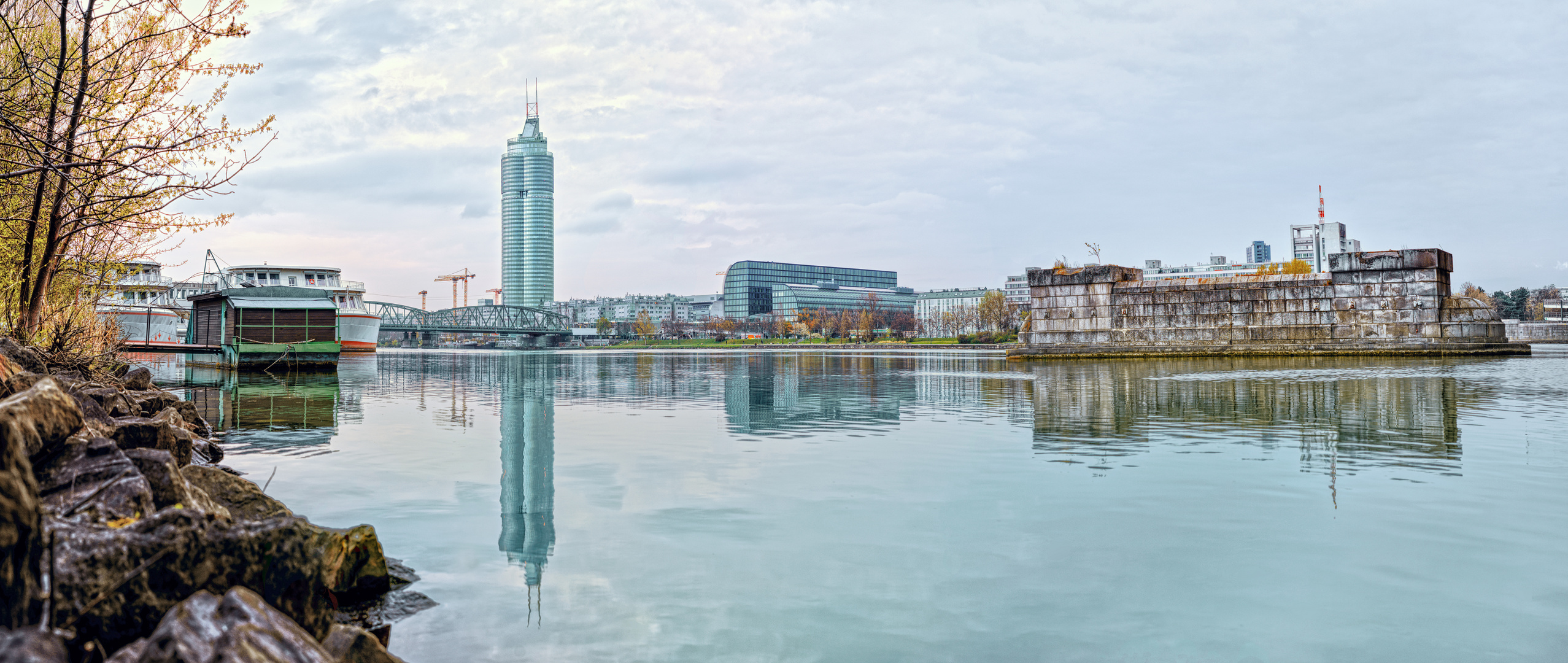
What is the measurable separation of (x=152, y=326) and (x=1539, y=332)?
138551 mm

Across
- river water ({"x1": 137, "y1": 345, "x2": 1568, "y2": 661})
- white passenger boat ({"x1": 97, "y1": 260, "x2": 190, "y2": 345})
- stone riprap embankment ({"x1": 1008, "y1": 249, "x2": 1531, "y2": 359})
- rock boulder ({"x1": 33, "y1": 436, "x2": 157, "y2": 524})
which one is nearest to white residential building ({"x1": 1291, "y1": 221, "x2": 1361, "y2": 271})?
stone riprap embankment ({"x1": 1008, "y1": 249, "x2": 1531, "y2": 359})

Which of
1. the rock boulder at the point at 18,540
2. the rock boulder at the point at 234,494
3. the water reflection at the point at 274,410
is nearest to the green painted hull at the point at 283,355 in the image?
the water reflection at the point at 274,410

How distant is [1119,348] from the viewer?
45969mm

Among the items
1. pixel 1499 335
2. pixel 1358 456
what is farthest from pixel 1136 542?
pixel 1499 335

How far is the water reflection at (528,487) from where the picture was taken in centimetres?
778

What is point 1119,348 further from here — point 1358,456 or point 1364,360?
point 1358,456

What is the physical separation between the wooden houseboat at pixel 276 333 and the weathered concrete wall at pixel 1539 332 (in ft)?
355

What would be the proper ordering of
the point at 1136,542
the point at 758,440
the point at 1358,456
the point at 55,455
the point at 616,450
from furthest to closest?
the point at 758,440 → the point at 616,450 → the point at 1358,456 → the point at 1136,542 → the point at 55,455

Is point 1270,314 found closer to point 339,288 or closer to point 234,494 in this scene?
point 234,494

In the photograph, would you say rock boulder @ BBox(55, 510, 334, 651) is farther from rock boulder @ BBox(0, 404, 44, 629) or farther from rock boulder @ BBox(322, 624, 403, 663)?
rock boulder @ BBox(322, 624, 403, 663)

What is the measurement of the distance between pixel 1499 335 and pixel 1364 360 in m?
9.54

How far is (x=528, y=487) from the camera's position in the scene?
11016 millimetres

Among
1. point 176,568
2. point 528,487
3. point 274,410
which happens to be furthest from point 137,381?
point 176,568

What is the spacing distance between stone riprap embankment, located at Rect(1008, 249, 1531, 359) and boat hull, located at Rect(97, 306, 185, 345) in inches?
2363
